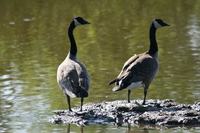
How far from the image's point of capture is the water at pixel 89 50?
477 inches

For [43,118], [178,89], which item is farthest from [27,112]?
[178,89]

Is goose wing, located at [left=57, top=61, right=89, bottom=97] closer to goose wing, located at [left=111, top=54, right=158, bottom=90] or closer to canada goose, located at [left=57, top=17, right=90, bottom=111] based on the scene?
canada goose, located at [left=57, top=17, right=90, bottom=111]

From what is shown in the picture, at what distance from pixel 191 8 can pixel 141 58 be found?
64.9 ft

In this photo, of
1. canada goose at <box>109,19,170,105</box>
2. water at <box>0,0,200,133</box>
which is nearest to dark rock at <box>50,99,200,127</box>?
water at <box>0,0,200,133</box>

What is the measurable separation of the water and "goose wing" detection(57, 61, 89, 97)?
2.49 feet

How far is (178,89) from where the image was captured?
13.3 metres

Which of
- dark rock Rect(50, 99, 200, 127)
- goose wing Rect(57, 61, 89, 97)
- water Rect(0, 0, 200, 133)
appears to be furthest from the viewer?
water Rect(0, 0, 200, 133)

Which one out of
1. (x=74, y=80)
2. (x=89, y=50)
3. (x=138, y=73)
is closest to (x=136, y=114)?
(x=138, y=73)

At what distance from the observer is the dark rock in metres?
10.2

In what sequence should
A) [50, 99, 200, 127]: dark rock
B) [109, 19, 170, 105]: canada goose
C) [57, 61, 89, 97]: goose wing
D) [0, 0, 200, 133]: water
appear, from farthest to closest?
[0, 0, 200, 133]: water → [109, 19, 170, 105]: canada goose → [50, 99, 200, 127]: dark rock → [57, 61, 89, 97]: goose wing

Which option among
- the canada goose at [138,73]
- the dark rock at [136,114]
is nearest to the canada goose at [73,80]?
the dark rock at [136,114]

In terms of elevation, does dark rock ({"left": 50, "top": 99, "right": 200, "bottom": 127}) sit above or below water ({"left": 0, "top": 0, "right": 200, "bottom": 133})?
below

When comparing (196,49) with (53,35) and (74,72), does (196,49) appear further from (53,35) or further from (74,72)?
(74,72)

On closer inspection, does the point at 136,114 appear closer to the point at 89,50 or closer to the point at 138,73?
the point at 138,73
